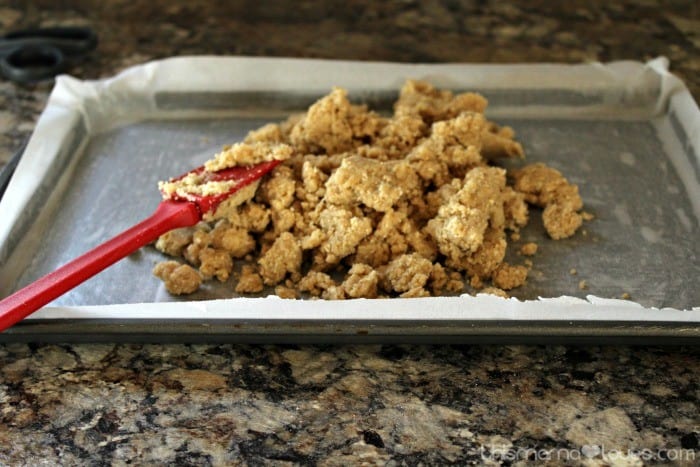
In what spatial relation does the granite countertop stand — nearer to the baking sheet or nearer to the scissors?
the baking sheet

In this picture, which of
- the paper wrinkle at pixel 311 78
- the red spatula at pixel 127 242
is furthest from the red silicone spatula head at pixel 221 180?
the paper wrinkle at pixel 311 78

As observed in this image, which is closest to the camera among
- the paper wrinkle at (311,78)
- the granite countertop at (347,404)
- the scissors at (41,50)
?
the granite countertop at (347,404)

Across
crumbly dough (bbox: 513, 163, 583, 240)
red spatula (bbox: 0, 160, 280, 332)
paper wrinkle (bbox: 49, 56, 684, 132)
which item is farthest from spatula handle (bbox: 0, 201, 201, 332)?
crumbly dough (bbox: 513, 163, 583, 240)

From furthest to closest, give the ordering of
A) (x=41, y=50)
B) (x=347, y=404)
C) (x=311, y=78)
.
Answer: (x=41, y=50), (x=311, y=78), (x=347, y=404)

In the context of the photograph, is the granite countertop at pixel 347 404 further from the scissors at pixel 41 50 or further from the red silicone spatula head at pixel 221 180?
the scissors at pixel 41 50

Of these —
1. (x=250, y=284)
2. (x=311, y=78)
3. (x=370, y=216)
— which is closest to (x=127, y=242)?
(x=250, y=284)

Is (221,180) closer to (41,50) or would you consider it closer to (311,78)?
(311,78)
